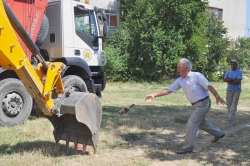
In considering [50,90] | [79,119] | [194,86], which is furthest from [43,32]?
[194,86]

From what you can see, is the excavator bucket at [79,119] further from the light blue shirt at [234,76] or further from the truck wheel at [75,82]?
the light blue shirt at [234,76]

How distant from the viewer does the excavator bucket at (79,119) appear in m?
5.35

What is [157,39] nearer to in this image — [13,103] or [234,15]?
[13,103]

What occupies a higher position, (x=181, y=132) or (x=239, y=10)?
(x=239, y=10)

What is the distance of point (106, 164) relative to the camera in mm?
5336

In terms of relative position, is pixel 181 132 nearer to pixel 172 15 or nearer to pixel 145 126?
pixel 145 126

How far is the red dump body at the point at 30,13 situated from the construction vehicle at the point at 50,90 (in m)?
2.70

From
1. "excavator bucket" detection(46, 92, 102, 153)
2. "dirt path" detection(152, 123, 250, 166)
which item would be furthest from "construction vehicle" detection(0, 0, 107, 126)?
"dirt path" detection(152, 123, 250, 166)

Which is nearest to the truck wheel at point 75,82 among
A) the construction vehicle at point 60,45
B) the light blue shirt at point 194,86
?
the construction vehicle at point 60,45

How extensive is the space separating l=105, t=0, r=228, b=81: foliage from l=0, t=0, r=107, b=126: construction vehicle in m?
9.69

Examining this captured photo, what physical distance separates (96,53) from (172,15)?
39.4ft

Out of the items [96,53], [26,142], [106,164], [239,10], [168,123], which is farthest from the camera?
[239,10]

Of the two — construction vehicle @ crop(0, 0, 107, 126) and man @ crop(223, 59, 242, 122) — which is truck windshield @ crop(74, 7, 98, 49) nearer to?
construction vehicle @ crop(0, 0, 107, 126)

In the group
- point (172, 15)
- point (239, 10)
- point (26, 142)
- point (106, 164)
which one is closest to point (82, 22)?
point (26, 142)
